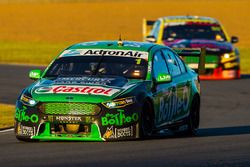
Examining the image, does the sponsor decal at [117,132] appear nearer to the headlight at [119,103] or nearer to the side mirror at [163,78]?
the headlight at [119,103]

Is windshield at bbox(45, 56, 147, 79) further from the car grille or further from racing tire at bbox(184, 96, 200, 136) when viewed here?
racing tire at bbox(184, 96, 200, 136)

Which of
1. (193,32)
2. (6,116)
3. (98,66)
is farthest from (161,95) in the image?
(193,32)

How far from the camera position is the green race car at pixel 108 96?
13.0m

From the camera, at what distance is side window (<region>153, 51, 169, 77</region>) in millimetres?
14609

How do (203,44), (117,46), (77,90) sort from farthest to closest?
(203,44) → (117,46) → (77,90)

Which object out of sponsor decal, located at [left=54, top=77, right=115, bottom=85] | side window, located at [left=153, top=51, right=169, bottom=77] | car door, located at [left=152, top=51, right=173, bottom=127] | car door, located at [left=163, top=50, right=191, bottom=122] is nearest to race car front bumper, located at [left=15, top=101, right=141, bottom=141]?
sponsor decal, located at [left=54, top=77, right=115, bottom=85]

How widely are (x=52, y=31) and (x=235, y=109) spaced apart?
39572mm

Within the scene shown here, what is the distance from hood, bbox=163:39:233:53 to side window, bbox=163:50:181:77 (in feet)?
40.4

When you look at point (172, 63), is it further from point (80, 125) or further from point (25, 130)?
point (25, 130)

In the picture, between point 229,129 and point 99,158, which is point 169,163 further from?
point 229,129

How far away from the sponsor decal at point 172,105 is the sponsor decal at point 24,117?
183 centimetres

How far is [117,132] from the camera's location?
13.1 meters

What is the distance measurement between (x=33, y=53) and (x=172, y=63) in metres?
24.8

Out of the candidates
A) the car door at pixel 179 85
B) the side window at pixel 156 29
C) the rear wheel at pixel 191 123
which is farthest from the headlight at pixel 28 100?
the side window at pixel 156 29
